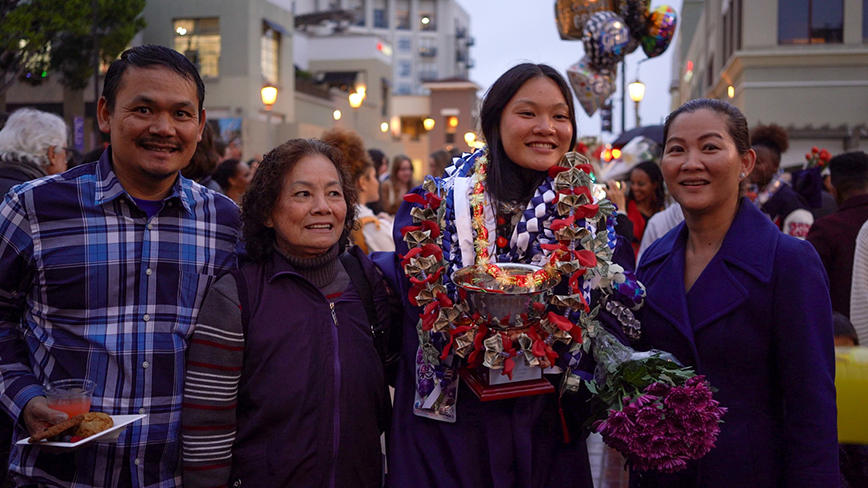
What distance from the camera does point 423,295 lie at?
2.51 m

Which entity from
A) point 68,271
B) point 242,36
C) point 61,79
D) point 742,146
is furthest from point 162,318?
point 242,36

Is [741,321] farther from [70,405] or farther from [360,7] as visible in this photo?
[360,7]

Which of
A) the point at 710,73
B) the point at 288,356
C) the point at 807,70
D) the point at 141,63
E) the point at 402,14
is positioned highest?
the point at 402,14

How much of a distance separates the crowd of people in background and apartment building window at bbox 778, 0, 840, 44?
20338 mm

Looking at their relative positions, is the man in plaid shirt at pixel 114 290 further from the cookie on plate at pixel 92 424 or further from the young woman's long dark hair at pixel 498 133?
the young woman's long dark hair at pixel 498 133

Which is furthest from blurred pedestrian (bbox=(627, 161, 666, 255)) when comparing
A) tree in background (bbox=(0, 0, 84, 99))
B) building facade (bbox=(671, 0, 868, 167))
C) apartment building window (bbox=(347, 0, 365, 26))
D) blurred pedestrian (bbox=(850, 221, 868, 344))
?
apartment building window (bbox=(347, 0, 365, 26))

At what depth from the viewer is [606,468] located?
5523mm

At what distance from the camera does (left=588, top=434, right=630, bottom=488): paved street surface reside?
520cm

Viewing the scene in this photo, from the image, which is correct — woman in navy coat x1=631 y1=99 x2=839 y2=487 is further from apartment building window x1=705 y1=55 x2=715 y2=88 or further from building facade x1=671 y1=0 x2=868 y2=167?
apartment building window x1=705 y1=55 x2=715 y2=88

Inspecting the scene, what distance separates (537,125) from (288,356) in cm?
123

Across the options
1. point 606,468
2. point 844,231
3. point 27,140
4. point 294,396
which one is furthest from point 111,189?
point 844,231

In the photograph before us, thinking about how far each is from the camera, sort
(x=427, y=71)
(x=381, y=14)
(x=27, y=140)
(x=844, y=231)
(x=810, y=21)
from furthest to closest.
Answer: (x=427, y=71), (x=381, y=14), (x=810, y=21), (x=844, y=231), (x=27, y=140)

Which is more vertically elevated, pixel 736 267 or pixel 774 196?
pixel 774 196

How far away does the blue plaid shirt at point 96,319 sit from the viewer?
7.69 feet
